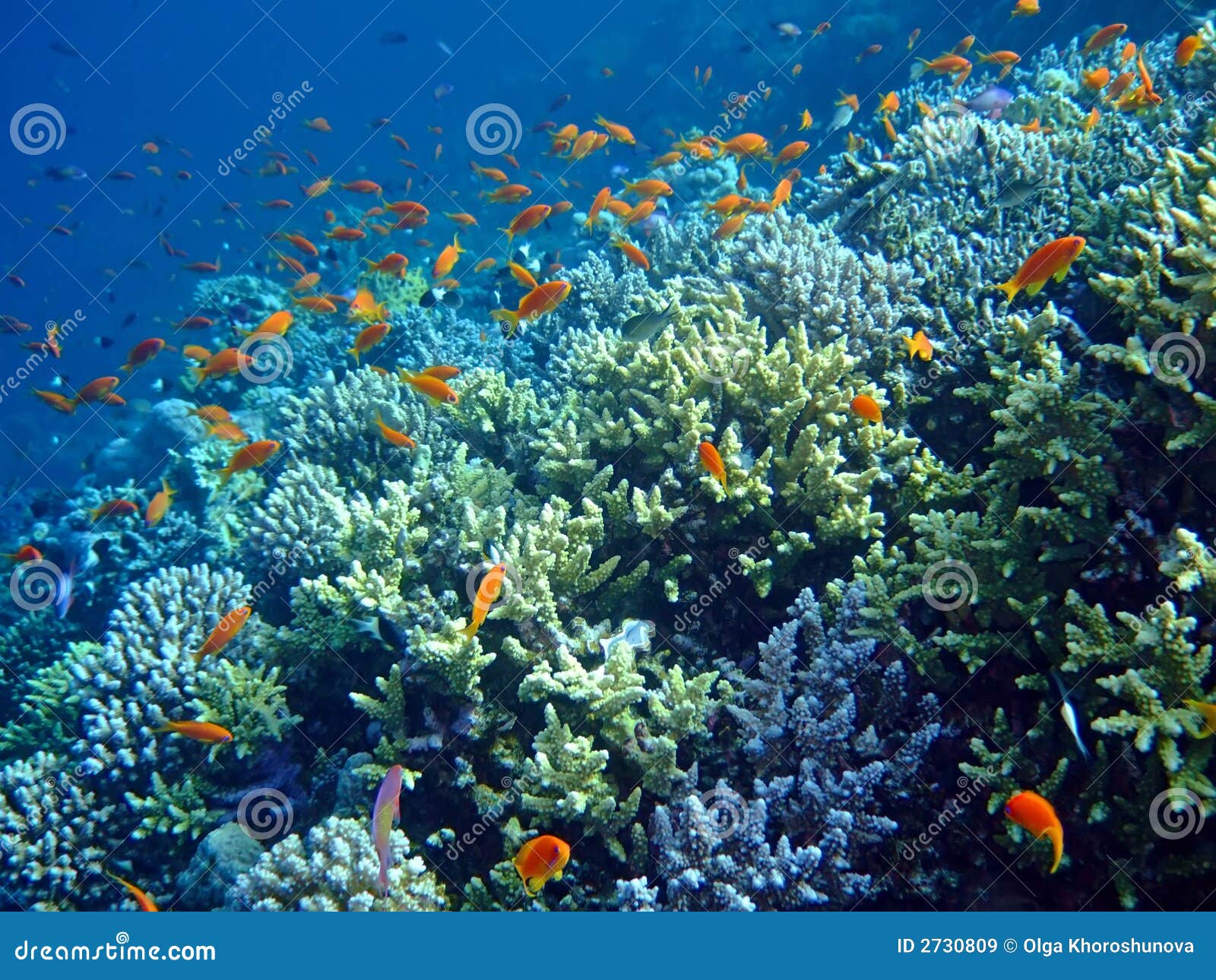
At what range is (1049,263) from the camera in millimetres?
3203

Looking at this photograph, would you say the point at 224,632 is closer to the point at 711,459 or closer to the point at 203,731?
the point at 203,731

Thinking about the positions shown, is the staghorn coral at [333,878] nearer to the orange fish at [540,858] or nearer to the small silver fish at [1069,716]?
the orange fish at [540,858]

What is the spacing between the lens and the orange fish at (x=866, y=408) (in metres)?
3.50

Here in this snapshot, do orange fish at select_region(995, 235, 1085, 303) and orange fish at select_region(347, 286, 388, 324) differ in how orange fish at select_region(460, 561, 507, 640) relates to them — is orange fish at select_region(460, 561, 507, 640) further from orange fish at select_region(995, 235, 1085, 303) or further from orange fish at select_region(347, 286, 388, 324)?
orange fish at select_region(347, 286, 388, 324)

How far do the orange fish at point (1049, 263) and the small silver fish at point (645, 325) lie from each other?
194cm

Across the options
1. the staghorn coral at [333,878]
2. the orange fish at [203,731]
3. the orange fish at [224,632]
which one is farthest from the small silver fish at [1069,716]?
the orange fish at [224,632]

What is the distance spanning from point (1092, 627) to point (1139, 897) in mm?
968

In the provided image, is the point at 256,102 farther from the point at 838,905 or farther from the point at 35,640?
the point at 838,905

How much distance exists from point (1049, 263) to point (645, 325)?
222 cm

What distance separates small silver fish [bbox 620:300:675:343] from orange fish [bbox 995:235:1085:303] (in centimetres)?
194

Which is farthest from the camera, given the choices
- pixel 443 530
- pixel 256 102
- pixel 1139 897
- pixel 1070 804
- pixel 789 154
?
pixel 256 102

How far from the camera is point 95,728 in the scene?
364cm

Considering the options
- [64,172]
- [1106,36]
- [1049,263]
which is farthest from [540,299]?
[64,172]

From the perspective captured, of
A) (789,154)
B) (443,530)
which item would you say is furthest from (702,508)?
(789,154)
